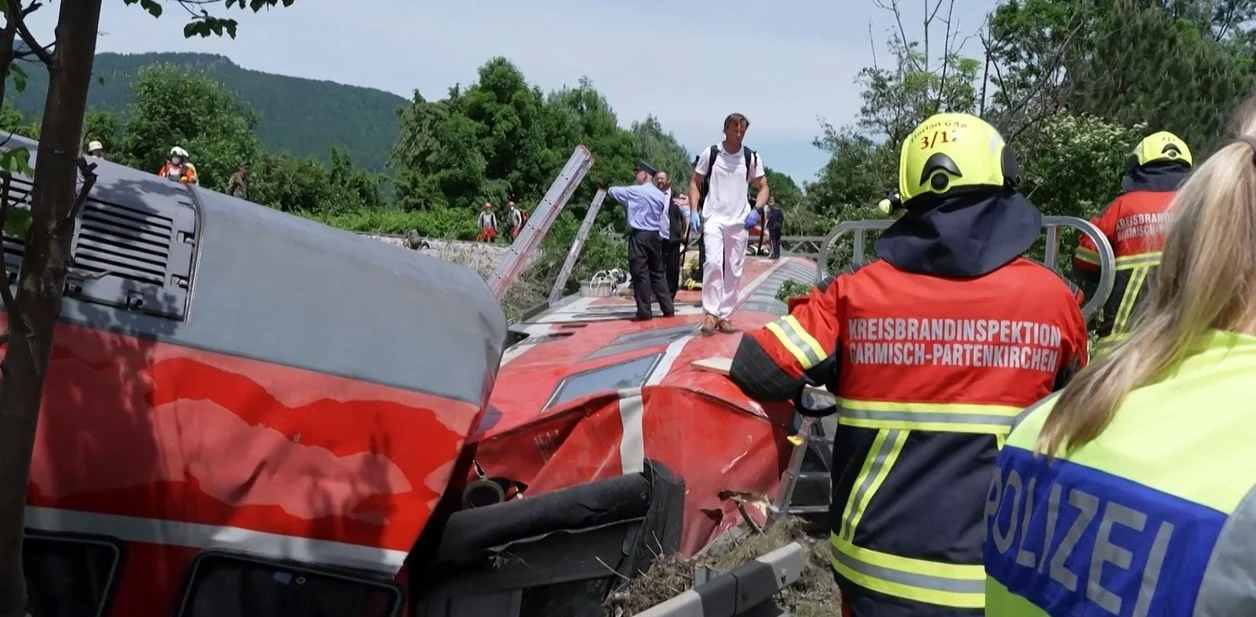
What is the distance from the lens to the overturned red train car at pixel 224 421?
8.48 ft

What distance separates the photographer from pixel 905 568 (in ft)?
7.20

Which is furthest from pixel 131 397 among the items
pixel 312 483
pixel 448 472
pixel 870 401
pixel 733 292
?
pixel 733 292

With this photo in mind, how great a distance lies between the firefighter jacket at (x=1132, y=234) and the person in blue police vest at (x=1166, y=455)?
392 cm

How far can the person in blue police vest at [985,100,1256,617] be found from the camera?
0.94m

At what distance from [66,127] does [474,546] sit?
67.0 inches

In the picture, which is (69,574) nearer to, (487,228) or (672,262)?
(672,262)

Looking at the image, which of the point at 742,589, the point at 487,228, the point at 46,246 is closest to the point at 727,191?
the point at 742,589

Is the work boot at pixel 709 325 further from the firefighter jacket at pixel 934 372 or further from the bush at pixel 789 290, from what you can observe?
the firefighter jacket at pixel 934 372

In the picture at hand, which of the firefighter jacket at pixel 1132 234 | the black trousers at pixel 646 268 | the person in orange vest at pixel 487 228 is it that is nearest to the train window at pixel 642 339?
the black trousers at pixel 646 268

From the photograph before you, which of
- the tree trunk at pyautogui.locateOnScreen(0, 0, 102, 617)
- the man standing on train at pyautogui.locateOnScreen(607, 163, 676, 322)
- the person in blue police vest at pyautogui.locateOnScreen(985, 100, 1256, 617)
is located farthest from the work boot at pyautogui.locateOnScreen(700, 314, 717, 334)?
the person in blue police vest at pyautogui.locateOnScreen(985, 100, 1256, 617)

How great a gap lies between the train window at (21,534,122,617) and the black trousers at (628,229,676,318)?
6513 mm

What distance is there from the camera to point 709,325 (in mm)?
6605

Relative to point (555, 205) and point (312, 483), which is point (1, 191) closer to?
point (312, 483)

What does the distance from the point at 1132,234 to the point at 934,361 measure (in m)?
3.36
